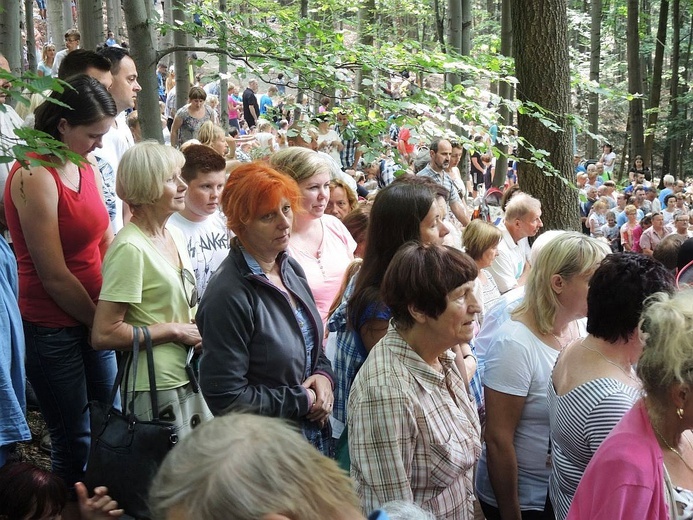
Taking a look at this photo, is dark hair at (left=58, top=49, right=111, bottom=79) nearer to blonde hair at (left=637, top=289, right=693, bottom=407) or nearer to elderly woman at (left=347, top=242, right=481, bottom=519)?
elderly woman at (left=347, top=242, right=481, bottom=519)

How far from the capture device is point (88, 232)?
12.1 feet

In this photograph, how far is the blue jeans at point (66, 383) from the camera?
365 centimetres

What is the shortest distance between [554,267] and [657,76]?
28.0m

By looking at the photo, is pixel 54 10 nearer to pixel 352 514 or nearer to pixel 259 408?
pixel 259 408

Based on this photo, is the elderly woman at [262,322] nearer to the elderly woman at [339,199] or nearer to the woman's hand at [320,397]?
the woman's hand at [320,397]

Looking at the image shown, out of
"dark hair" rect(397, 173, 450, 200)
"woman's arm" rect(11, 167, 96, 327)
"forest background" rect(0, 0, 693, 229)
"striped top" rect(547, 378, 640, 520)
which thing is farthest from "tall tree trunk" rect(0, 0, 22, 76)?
"striped top" rect(547, 378, 640, 520)

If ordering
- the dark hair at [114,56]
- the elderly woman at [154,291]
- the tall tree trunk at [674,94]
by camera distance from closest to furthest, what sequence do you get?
the elderly woman at [154,291] → the dark hair at [114,56] → the tall tree trunk at [674,94]

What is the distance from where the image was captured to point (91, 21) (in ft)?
21.7

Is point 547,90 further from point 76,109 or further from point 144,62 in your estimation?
point 76,109

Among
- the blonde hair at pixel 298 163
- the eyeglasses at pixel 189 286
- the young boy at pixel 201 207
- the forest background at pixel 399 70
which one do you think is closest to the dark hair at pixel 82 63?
the forest background at pixel 399 70

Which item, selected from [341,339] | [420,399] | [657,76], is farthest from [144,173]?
[657,76]

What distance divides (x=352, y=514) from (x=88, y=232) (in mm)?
2753

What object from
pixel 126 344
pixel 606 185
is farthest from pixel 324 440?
pixel 606 185

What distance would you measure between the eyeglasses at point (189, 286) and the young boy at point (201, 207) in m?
0.61
